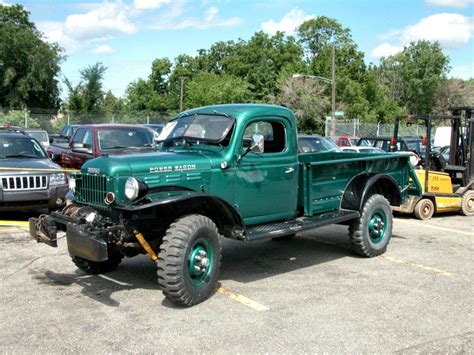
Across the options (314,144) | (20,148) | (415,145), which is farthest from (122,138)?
(415,145)

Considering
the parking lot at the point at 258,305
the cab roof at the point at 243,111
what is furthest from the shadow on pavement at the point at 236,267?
the cab roof at the point at 243,111

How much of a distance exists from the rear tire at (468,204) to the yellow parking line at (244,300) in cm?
793

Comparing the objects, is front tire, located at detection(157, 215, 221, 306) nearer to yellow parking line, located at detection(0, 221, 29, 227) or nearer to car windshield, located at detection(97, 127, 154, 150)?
yellow parking line, located at detection(0, 221, 29, 227)

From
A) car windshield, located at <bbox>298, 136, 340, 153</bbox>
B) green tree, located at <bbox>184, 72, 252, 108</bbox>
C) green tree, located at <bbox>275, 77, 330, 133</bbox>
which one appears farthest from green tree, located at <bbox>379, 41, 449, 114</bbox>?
car windshield, located at <bbox>298, 136, 340, 153</bbox>

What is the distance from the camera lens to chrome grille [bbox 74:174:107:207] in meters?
5.53

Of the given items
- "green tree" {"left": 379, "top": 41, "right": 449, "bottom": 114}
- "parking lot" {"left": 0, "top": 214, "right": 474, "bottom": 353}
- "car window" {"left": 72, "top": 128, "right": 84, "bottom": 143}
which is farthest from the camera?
"green tree" {"left": 379, "top": 41, "right": 449, "bottom": 114}

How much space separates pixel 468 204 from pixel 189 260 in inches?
347

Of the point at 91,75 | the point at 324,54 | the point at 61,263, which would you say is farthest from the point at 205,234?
the point at 324,54

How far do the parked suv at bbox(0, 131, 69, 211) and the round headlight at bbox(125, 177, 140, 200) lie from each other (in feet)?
13.5

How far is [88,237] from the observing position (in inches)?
201

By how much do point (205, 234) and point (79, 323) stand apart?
1.49m

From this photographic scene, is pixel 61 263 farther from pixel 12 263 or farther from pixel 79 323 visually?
pixel 79 323

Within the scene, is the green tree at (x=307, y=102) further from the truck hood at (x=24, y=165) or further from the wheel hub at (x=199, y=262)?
the wheel hub at (x=199, y=262)

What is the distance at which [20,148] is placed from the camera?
10.8 metres
